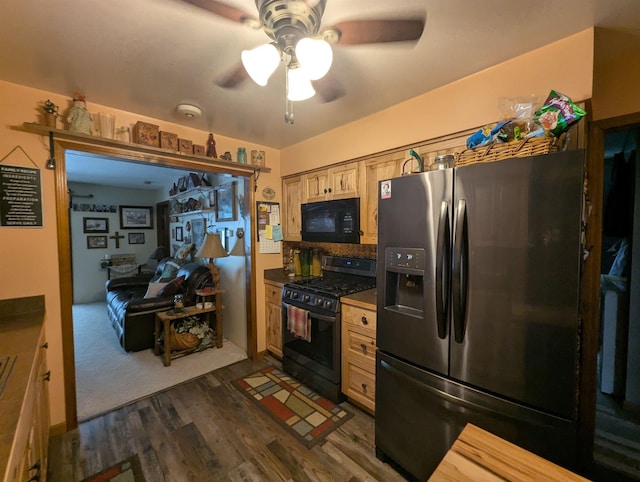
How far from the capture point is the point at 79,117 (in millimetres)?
1891

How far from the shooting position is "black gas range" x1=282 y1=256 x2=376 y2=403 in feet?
7.37

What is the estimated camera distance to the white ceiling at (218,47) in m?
1.18

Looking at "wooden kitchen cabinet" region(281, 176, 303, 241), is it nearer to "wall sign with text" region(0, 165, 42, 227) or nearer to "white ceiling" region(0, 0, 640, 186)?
"white ceiling" region(0, 0, 640, 186)

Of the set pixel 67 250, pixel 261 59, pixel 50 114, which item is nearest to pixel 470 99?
pixel 261 59

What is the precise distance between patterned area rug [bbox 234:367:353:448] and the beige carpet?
1.95 feet

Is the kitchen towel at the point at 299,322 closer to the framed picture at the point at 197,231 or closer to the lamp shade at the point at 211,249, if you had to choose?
the lamp shade at the point at 211,249

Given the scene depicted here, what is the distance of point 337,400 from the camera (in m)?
2.25

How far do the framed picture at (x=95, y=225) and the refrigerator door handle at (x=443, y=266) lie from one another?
6938 mm

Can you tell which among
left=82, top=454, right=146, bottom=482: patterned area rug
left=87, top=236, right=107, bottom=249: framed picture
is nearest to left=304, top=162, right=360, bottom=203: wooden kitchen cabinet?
left=82, top=454, right=146, bottom=482: patterned area rug

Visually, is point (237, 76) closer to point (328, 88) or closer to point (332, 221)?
point (328, 88)

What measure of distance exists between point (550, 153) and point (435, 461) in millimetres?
1594

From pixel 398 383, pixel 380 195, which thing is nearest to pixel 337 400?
pixel 398 383

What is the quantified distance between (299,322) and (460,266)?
1.57 meters

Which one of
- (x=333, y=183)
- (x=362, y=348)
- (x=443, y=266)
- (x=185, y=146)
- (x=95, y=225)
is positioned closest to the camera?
(x=443, y=266)
